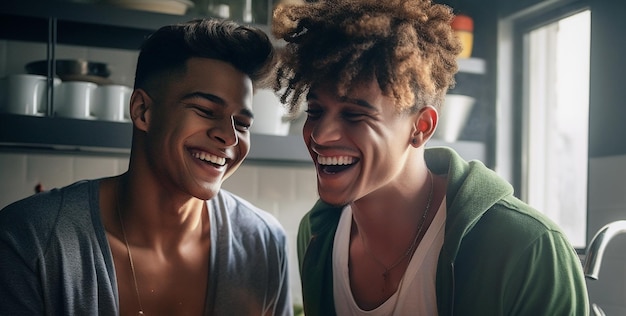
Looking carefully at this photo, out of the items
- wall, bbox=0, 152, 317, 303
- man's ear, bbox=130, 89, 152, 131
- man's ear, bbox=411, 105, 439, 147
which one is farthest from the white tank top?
wall, bbox=0, 152, 317, 303

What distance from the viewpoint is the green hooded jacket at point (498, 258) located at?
116 centimetres

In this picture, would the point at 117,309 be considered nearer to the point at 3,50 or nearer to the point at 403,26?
the point at 403,26

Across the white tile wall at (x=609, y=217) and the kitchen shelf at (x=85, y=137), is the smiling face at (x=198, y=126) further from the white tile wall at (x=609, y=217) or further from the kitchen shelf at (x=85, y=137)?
the white tile wall at (x=609, y=217)

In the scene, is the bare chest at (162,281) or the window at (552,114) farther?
the window at (552,114)

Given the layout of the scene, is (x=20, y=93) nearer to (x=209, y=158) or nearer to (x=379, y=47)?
(x=209, y=158)

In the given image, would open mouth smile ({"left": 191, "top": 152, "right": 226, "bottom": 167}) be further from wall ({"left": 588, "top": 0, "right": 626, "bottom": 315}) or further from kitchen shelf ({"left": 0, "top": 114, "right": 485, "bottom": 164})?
wall ({"left": 588, "top": 0, "right": 626, "bottom": 315})

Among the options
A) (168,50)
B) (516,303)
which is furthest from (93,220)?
(516,303)

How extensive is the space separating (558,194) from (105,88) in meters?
1.32

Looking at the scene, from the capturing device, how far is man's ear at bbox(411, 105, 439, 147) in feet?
4.37

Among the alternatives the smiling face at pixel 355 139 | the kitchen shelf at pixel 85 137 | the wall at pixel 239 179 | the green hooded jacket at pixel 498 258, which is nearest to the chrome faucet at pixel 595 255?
the green hooded jacket at pixel 498 258

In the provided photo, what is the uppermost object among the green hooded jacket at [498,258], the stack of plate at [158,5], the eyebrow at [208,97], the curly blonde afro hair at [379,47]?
the stack of plate at [158,5]

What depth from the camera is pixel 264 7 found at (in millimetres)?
2084

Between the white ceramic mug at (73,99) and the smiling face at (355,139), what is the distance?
0.77 m

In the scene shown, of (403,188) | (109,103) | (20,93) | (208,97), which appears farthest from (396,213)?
(20,93)
